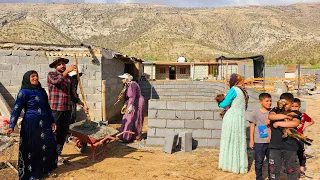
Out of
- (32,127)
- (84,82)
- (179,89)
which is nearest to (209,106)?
(32,127)

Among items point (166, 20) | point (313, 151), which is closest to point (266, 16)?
point (166, 20)

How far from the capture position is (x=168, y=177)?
4.79 metres

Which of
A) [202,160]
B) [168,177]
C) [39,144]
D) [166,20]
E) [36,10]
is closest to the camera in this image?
[39,144]

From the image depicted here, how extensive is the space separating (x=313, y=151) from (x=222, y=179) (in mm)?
2705

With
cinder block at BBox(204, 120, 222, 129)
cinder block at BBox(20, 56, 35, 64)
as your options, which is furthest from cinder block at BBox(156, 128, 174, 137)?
cinder block at BBox(20, 56, 35, 64)

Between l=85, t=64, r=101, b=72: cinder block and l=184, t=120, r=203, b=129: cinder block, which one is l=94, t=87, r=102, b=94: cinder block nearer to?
l=85, t=64, r=101, b=72: cinder block

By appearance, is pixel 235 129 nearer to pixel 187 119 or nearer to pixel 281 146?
pixel 281 146

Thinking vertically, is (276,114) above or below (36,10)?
below

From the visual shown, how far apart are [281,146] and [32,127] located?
142 inches

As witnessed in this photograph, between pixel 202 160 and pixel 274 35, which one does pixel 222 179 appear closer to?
pixel 202 160

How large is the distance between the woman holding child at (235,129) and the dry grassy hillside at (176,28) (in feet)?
162

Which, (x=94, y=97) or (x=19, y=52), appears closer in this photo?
(x=19, y=52)

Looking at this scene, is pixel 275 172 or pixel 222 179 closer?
pixel 275 172

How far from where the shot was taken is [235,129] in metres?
4.77
